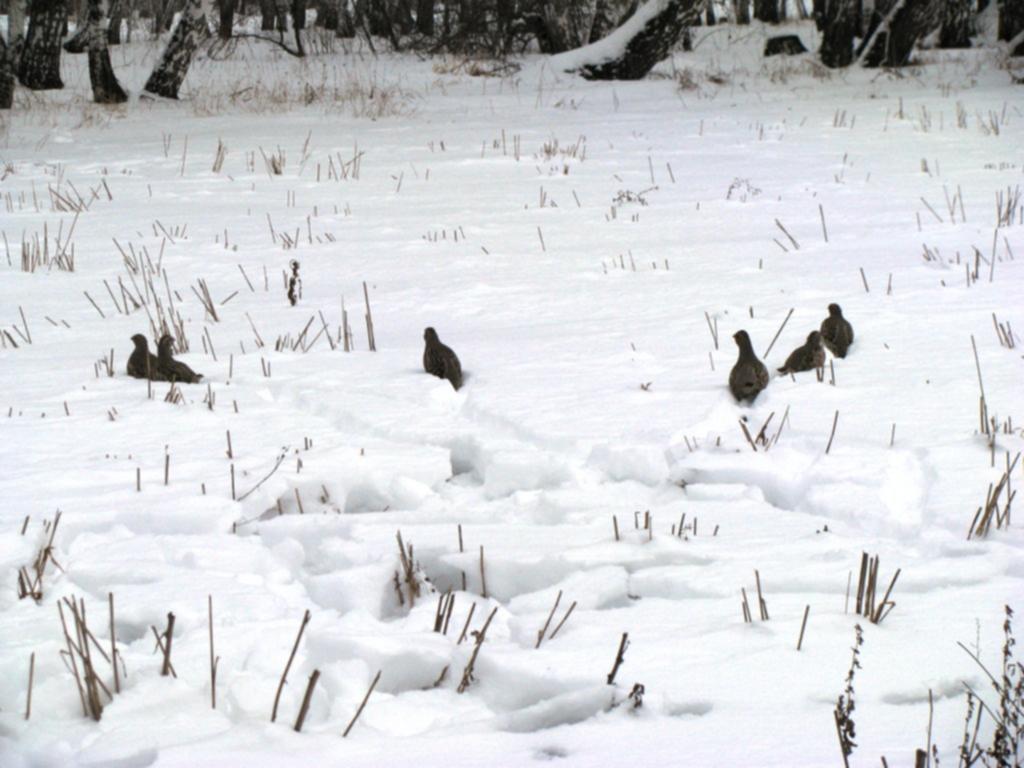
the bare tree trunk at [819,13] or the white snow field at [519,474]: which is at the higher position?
the bare tree trunk at [819,13]

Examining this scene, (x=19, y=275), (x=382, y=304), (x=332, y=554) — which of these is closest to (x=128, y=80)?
(x=19, y=275)

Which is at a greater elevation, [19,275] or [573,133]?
[573,133]

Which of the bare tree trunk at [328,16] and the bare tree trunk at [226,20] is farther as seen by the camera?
the bare tree trunk at [328,16]

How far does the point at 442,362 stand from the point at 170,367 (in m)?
1.11

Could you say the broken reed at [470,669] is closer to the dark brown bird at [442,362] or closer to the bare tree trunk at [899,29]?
the dark brown bird at [442,362]

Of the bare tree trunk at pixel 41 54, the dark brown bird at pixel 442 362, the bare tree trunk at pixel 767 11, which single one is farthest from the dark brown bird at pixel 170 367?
the bare tree trunk at pixel 767 11

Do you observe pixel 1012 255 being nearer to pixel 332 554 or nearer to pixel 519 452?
pixel 519 452

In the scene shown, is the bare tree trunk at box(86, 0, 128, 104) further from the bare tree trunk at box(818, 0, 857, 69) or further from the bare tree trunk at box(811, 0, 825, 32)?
the bare tree trunk at box(811, 0, 825, 32)

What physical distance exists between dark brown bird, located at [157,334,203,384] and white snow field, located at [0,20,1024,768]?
0.40 ft

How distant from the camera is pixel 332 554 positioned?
2705 mm

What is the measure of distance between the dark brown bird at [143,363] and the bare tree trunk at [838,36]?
59.4 feet

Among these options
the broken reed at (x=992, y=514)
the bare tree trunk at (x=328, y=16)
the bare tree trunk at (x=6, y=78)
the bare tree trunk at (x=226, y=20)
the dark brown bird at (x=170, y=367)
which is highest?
the bare tree trunk at (x=328, y=16)

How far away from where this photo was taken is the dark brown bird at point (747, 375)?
3.79m

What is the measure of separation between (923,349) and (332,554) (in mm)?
2685
